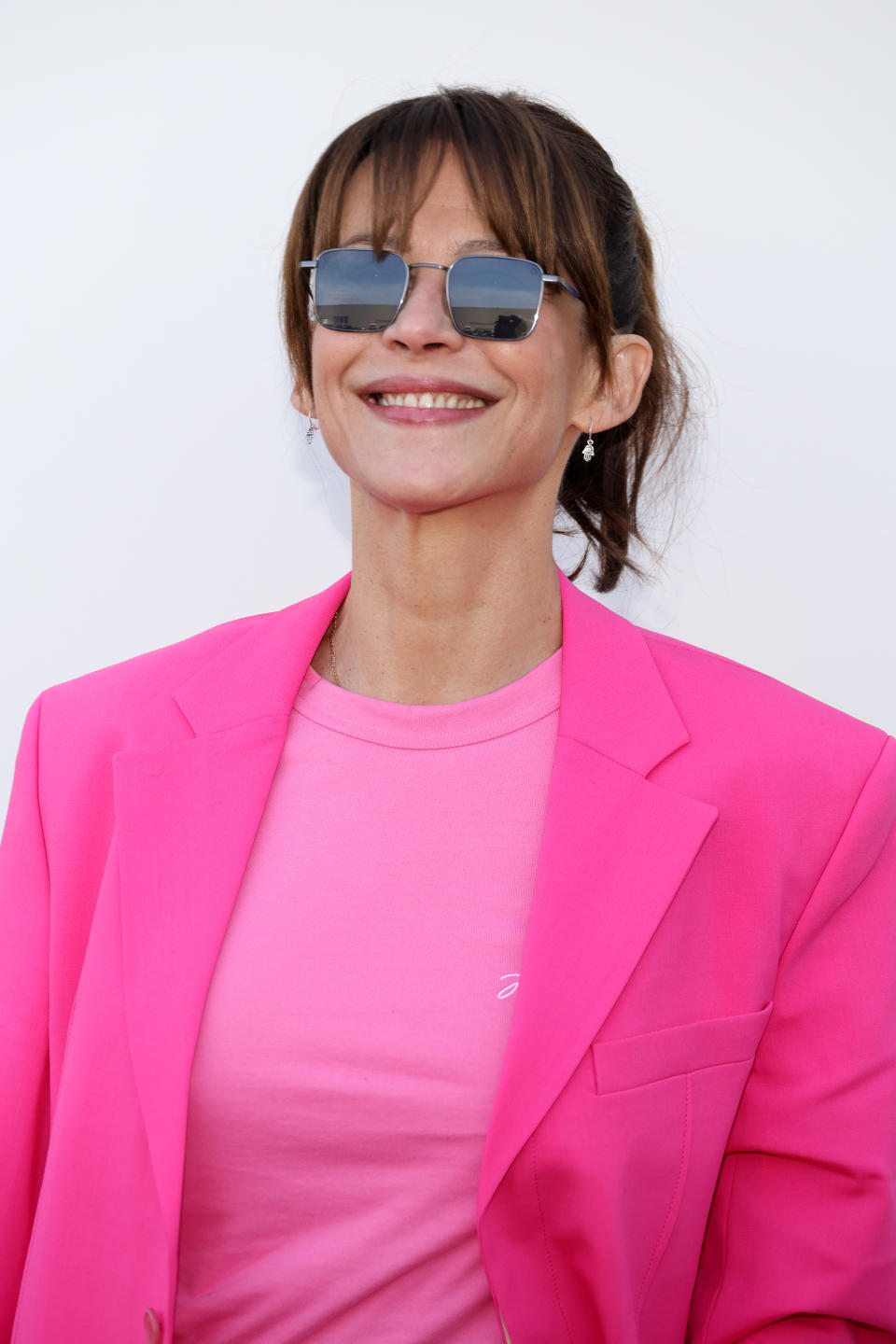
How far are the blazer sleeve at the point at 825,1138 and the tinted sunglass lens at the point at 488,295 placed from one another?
83cm

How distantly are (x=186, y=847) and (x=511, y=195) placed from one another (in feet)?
3.39

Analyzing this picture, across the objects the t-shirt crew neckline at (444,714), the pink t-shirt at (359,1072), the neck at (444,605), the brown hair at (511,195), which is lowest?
the pink t-shirt at (359,1072)

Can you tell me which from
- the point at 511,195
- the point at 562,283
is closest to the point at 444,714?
the point at 562,283

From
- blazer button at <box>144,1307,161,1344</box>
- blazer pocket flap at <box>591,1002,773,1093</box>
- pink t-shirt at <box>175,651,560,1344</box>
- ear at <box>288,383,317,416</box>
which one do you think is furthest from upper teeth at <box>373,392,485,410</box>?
blazer button at <box>144,1307,161,1344</box>

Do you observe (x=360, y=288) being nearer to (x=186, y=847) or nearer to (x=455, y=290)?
(x=455, y=290)

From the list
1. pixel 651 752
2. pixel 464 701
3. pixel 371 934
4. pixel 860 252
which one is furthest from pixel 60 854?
pixel 860 252

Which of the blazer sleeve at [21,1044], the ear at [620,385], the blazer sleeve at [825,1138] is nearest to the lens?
the blazer sleeve at [825,1138]

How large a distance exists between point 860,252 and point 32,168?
1.68m

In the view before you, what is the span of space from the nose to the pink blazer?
0.49 m

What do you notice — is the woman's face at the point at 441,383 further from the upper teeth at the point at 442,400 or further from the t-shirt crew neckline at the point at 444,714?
the t-shirt crew neckline at the point at 444,714

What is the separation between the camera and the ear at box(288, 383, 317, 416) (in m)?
2.20

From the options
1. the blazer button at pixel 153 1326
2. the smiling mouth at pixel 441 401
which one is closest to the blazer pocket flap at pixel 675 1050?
the blazer button at pixel 153 1326

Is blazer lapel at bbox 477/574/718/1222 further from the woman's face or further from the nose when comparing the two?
the nose

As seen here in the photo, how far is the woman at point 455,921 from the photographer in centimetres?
173
